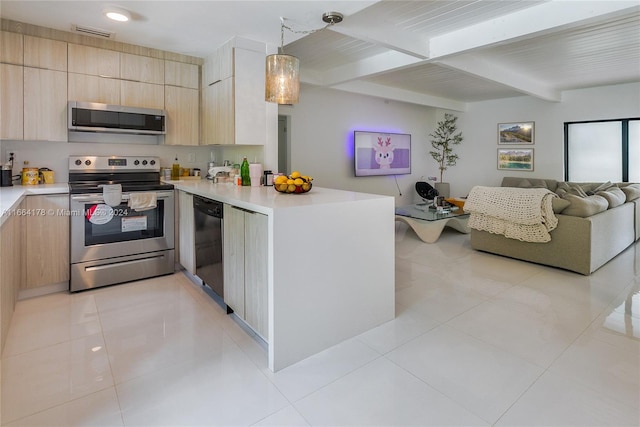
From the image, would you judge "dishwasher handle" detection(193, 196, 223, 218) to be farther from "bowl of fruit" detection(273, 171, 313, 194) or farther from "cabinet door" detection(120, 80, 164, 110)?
"cabinet door" detection(120, 80, 164, 110)

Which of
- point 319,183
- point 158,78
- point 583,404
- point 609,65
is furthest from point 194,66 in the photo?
point 609,65

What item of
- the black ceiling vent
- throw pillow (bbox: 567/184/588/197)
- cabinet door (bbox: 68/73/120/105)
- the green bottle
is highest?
the black ceiling vent

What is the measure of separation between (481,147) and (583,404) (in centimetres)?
703

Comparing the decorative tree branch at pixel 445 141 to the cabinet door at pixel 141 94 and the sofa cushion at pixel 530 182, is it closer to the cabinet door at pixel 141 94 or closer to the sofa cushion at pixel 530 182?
the sofa cushion at pixel 530 182

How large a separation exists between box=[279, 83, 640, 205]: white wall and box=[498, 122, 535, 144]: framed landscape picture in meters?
0.09

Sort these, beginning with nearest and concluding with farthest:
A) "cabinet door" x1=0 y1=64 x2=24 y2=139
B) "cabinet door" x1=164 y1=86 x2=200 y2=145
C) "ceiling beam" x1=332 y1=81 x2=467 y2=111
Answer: "cabinet door" x1=0 y1=64 x2=24 y2=139 < "cabinet door" x1=164 y1=86 x2=200 y2=145 < "ceiling beam" x1=332 y1=81 x2=467 y2=111

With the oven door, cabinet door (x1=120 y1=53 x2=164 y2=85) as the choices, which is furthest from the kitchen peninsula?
cabinet door (x1=120 y1=53 x2=164 y2=85)

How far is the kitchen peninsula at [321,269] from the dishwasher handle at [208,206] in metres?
0.08

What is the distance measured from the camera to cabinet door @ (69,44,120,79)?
3.33 m

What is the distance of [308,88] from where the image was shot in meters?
5.81

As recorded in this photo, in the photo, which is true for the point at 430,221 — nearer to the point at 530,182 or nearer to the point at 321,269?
the point at 530,182

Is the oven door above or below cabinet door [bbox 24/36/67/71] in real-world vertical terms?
below

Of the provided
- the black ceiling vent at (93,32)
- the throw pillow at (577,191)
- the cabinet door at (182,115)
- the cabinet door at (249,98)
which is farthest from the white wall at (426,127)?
the black ceiling vent at (93,32)

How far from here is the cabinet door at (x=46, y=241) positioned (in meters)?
2.92
